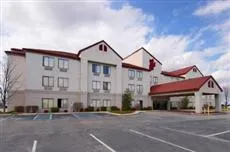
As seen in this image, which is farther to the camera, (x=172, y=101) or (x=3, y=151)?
(x=172, y=101)

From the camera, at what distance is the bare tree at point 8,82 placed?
114 ft

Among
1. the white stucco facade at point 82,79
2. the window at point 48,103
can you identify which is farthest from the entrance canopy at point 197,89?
the window at point 48,103

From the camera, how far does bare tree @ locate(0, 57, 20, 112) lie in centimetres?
3469

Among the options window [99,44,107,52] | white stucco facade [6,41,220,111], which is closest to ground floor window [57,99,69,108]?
white stucco facade [6,41,220,111]

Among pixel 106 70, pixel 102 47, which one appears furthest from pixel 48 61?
pixel 106 70

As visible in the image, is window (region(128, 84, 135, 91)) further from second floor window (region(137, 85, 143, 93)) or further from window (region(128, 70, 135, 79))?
window (region(128, 70, 135, 79))

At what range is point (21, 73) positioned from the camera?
3559 cm

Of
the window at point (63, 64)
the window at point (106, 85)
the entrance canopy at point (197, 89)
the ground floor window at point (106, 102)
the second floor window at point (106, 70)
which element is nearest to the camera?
the entrance canopy at point (197, 89)

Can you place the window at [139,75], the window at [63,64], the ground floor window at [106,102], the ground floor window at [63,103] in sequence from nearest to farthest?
the ground floor window at [63,103]
the window at [63,64]
the ground floor window at [106,102]
the window at [139,75]

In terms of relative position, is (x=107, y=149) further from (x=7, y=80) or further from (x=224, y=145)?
(x=7, y=80)

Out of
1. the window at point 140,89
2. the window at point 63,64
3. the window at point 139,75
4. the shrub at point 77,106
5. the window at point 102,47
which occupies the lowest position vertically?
the shrub at point 77,106

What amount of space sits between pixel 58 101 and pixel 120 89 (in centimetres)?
1247

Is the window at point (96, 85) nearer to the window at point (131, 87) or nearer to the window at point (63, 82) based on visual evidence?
the window at point (63, 82)

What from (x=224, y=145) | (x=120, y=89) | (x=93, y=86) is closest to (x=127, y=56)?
(x=120, y=89)
